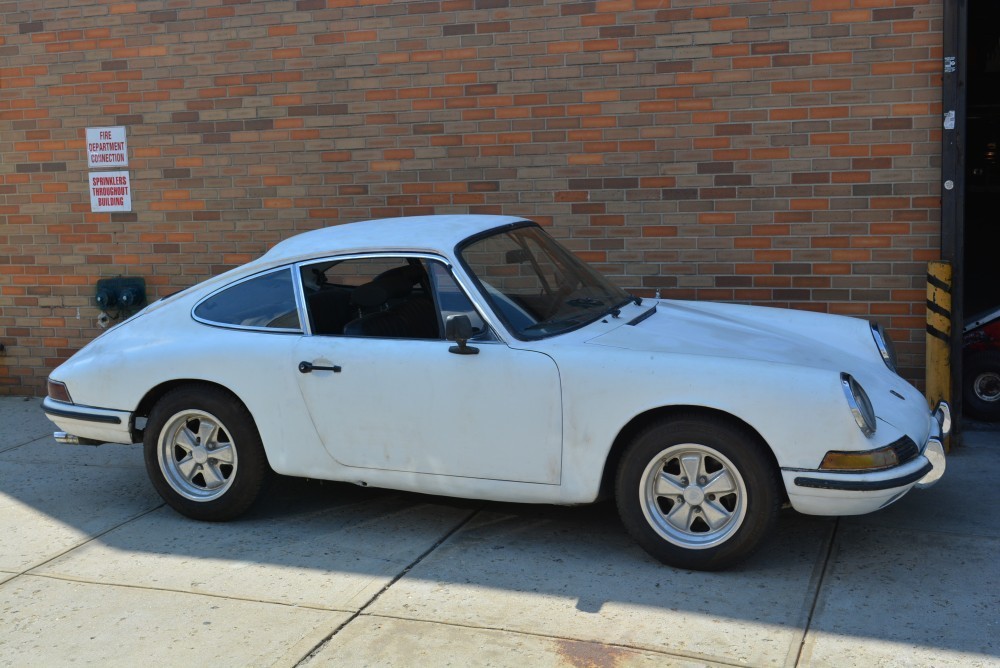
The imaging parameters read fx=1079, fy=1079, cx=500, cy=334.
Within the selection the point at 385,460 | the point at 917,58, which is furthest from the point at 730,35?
the point at 385,460

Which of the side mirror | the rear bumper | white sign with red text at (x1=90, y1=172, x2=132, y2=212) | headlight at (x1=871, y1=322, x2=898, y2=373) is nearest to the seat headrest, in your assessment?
the side mirror

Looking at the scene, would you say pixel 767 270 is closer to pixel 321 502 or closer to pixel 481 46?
pixel 481 46

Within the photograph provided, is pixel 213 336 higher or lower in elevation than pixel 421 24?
lower

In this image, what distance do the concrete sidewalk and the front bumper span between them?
33 cm

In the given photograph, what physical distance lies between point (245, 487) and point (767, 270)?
3609 mm

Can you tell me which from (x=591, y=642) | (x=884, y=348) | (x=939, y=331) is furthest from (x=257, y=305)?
(x=939, y=331)

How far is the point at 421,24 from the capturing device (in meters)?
7.35

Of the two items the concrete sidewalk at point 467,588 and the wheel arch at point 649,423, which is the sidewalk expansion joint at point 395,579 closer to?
the concrete sidewalk at point 467,588

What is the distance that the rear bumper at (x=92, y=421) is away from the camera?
5406mm

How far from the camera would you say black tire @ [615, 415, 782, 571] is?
4.35 metres

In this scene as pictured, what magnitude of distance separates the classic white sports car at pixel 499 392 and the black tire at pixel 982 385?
2.17m

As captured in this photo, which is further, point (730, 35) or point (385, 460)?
point (730, 35)

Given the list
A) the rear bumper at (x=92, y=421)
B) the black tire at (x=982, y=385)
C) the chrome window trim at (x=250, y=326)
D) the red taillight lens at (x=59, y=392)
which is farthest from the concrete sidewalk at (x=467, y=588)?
the black tire at (x=982, y=385)

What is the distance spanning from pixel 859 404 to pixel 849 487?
1.10ft
